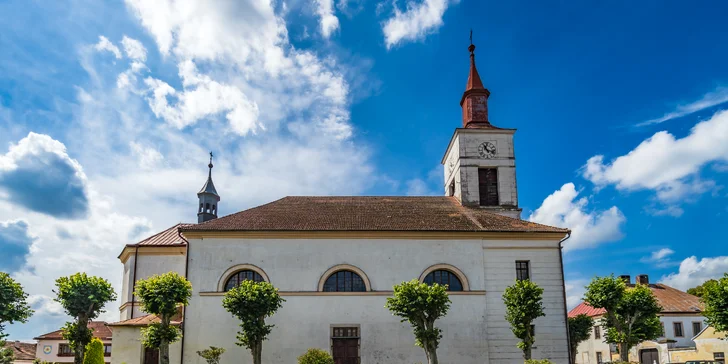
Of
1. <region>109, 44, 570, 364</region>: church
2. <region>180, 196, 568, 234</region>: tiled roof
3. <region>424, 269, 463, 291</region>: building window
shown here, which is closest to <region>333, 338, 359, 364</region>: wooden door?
<region>109, 44, 570, 364</region>: church

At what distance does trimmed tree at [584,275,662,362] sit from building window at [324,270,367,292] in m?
A: 12.4

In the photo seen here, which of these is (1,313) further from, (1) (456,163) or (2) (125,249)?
(1) (456,163)

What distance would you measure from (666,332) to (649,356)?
4.16 m

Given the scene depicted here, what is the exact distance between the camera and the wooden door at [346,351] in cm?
2764

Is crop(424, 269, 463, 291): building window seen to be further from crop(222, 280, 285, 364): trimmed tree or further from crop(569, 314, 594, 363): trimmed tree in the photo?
crop(222, 280, 285, 364): trimmed tree

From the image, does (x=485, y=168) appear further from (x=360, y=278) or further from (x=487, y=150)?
(x=360, y=278)

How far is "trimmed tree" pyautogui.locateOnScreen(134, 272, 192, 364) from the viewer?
988 inches

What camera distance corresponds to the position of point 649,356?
4400cm

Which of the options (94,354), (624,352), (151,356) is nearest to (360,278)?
(151,356)

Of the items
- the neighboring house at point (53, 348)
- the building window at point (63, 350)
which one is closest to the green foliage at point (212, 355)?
the neighboring house at point (53, 348)

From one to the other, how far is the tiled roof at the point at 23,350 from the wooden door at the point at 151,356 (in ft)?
138

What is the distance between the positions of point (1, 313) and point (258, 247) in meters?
11.9

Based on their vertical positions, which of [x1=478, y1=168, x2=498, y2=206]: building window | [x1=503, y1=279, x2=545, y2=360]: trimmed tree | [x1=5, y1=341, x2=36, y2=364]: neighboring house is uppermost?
[x1=478, y1=168, x2=498, y2=206]: building window

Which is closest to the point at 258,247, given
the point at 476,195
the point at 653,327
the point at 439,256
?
the point at 439,256
